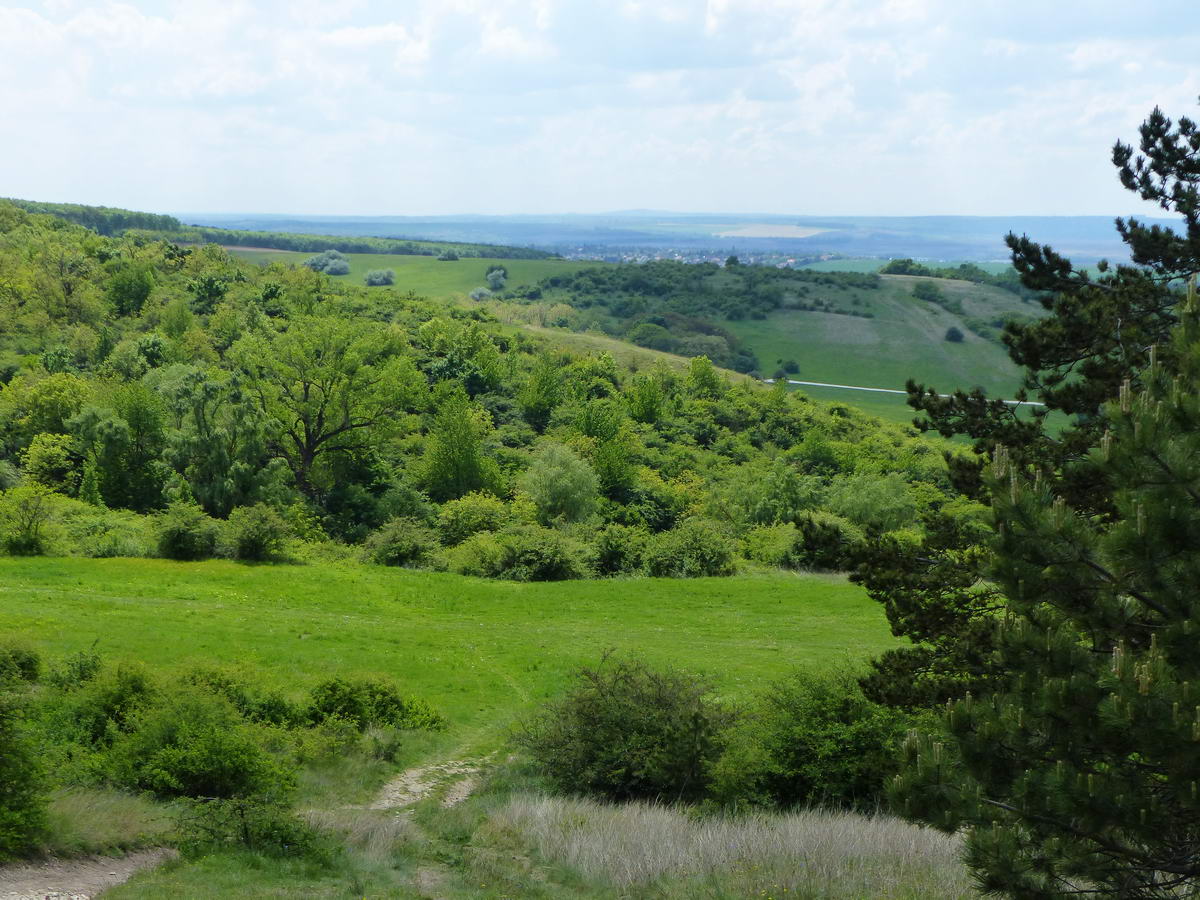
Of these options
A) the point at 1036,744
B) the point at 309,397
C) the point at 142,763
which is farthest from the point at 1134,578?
the point at 309,397

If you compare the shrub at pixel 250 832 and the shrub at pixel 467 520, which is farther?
the shrub at pixel 467 520

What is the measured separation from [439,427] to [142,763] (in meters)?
49.5

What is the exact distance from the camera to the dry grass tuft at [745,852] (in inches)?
520

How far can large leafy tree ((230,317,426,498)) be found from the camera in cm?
5944

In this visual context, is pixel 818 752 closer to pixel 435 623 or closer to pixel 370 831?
pixel 370 831

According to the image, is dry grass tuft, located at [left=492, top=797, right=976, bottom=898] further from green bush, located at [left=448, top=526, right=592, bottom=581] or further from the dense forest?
green bush, located at [left=448, top=526, right=592, bottom=581]

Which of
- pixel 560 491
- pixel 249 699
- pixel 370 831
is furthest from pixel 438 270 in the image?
pixel 370 831

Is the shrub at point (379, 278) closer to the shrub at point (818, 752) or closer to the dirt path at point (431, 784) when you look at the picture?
the dirt path at point (431, 784)

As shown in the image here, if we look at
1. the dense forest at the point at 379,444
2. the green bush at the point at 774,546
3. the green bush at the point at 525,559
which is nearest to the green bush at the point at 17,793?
the dense forest at the point at 379,444

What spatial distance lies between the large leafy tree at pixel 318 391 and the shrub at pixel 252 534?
17.5 metres

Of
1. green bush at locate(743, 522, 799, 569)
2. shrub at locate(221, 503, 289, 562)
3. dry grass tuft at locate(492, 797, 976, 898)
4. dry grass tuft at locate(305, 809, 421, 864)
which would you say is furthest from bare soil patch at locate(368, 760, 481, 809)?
green bush at locate(743, 522, 799, 569)

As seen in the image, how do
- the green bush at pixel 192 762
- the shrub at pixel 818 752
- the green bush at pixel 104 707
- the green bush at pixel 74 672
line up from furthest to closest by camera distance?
the green bush at pixel 74 672
the shrub at pixel 818 752
the green bush at pixel 104 707
the green bush at pixel 192 762

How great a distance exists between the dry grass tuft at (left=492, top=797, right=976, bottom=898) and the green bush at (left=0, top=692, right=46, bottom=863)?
6.84 m

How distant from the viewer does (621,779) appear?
66.3 ft
